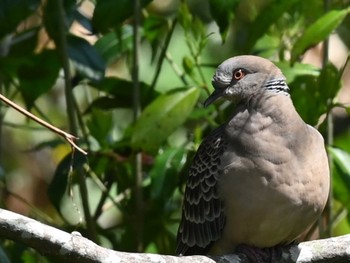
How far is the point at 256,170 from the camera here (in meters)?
4.65

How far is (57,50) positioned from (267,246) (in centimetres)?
137

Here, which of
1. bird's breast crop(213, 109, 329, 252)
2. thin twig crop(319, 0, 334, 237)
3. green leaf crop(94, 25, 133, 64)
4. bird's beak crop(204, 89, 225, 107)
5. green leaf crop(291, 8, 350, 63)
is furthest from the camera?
green leaf crop(94, 25, 133, 64)

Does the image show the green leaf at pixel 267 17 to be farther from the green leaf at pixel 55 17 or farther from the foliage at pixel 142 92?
the green leaf at pixel 55 17

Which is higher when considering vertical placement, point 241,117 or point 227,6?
point 227,6

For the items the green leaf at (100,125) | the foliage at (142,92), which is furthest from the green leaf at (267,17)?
the green leaf at (100,125)

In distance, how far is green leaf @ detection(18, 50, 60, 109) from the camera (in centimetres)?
516

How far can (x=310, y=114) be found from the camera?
5.23m

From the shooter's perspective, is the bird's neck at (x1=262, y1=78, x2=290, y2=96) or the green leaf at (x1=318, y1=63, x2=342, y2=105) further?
the green leaf at (x1=318, y1=63, x2=342, y2=105)

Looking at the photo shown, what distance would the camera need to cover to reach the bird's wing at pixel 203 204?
4.89 metres

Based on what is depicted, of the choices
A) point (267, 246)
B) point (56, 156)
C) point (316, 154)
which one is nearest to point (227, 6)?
point (316, 154)

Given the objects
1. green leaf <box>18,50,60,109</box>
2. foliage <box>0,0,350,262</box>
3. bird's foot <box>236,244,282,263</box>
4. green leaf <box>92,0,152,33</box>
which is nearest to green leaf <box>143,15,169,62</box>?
foliage <box>0,0,350,262</box>

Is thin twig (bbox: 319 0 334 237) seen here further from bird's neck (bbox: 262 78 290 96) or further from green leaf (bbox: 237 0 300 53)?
bird's neck (bbox: 262 78 290 96)

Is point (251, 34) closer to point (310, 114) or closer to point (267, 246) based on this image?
point (310, 114)

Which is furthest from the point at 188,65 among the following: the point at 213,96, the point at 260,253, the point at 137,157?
the point at 260,253
